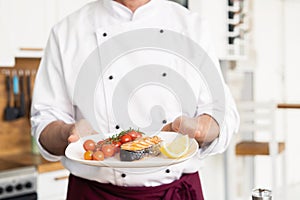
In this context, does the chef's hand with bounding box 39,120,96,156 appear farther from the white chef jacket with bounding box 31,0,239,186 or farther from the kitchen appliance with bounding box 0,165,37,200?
the kitchen appliance with bounding box 0,165,37,200

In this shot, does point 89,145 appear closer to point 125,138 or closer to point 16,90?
point 125,138

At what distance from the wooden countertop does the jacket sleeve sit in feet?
3.02

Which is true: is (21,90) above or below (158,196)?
above

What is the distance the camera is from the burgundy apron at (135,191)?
109cm

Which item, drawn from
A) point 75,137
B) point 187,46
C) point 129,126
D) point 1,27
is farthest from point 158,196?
point 1,27

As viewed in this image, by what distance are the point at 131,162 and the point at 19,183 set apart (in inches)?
49.4

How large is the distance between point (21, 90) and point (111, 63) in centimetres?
140

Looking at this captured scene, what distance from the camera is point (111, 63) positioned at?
1.15 meters

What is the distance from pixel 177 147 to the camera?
901 millimetres

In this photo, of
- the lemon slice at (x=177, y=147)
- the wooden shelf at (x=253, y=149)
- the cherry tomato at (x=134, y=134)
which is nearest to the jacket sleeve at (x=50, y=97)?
the cherry tomato at (x=134, y=134)

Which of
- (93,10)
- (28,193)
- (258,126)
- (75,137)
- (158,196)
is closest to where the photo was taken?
(75,137)

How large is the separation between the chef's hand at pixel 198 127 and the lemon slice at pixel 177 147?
34 mm

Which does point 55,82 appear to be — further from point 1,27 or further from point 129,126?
point 1,27

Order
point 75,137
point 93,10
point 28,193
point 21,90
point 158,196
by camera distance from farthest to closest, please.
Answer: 1. point 21,90
2. point 28,193
3. point 93,10
4. point 158,196
5. point 75,137
